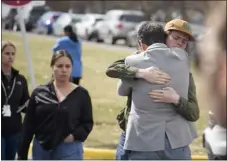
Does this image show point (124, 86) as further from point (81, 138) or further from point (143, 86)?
point (81, 138)

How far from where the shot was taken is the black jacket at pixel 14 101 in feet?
24.5

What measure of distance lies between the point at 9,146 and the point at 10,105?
0.44 metres

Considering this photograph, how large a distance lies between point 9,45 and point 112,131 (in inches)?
156

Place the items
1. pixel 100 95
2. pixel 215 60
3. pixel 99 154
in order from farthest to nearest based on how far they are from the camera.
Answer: pixel 100 95 → pixel 99 154 → pixel 215 60

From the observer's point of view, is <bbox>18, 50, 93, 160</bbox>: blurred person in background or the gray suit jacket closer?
the gray suit jacket

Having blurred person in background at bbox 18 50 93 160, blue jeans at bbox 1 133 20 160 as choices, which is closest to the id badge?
blue jeans at bbox 1 133 20 160

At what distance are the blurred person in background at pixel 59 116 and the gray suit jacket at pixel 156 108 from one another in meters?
1.12

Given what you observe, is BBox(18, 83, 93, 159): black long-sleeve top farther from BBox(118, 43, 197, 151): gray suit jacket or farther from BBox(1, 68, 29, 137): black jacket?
BBox(118, 43, 197, 151): gray suit jacket

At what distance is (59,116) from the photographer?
20.8 ft

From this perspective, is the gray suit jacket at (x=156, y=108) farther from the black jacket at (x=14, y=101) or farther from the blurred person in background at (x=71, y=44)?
the blurred person in background at (x=71, y=44)

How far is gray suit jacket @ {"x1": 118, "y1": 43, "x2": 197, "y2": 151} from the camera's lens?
5230 millimetres

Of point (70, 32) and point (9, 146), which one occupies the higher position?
point (70, 32)

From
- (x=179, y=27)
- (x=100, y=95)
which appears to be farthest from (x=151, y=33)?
(x=100, y=95)

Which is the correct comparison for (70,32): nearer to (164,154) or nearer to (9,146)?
(9,146)
